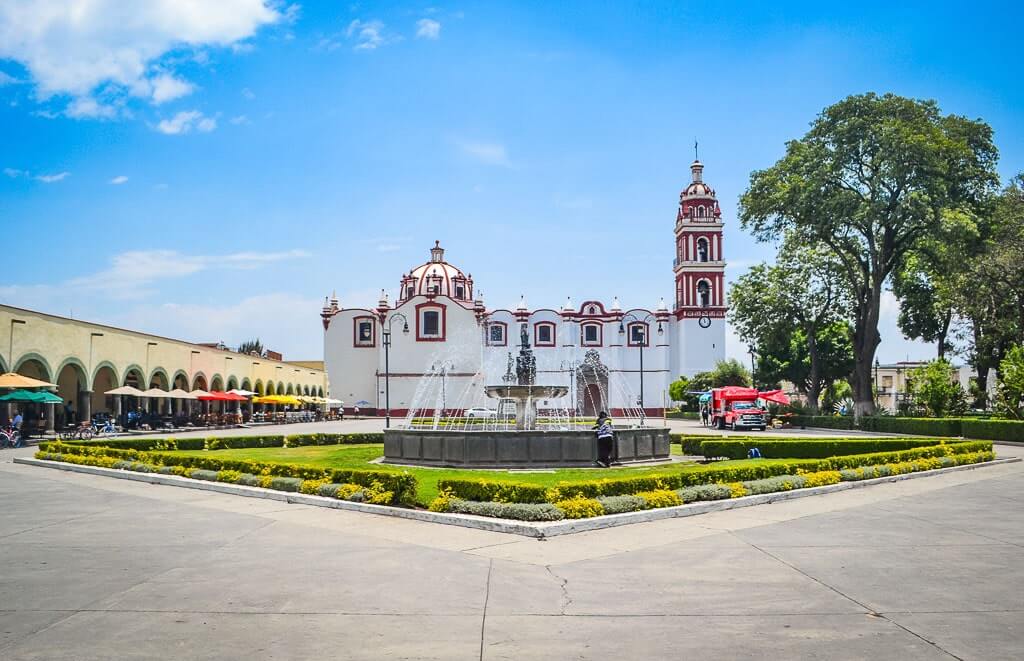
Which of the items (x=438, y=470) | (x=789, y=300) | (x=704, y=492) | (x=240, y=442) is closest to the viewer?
(x=704, y=492)

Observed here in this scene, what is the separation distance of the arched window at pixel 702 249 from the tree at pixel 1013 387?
111 ft

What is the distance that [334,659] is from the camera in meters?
5.25

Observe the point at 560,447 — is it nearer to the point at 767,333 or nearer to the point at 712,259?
the point at 767,333

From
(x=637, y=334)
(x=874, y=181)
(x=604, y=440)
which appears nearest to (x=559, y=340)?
(x=637, y=334)

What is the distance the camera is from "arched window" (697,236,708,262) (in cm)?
6519

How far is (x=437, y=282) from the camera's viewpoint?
70.3 meters

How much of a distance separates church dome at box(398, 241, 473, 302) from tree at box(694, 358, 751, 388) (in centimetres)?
2160

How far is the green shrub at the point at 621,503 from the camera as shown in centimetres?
1083

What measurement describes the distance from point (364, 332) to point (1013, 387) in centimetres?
4743

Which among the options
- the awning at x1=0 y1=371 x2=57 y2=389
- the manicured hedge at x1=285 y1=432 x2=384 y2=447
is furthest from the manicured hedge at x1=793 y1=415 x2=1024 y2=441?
the awning at x1=0 y1=371 x2=57 y2=389

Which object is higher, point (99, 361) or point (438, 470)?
point (99, 361)

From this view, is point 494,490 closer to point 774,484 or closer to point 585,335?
point 774,484

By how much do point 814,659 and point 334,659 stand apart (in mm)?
3042

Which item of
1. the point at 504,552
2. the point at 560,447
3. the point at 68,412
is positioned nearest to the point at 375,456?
the point at 560,447
